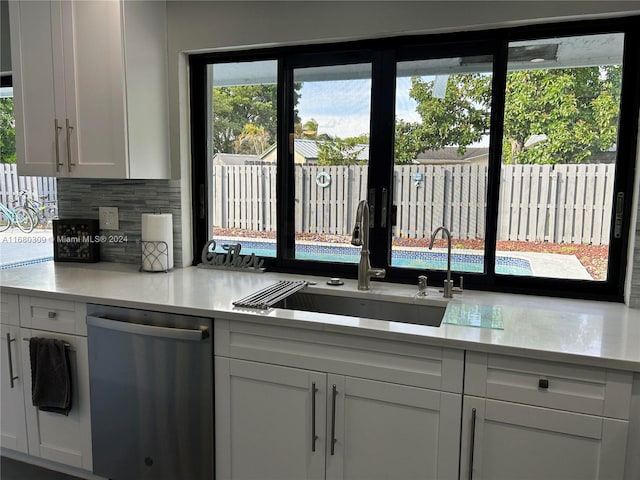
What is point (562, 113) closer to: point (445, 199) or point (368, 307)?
point (445, 199)

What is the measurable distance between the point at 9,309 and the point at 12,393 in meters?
0.41

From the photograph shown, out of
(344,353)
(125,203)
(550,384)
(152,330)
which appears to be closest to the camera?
(550,384)

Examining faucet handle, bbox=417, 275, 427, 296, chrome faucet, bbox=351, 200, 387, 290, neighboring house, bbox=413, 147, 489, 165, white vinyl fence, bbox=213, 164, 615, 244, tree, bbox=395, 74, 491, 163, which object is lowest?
faucet handle, bbox=417, 275, 427, 296

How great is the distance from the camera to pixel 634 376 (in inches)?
55.1

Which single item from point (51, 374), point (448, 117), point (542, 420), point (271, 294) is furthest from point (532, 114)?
point (51, 374)

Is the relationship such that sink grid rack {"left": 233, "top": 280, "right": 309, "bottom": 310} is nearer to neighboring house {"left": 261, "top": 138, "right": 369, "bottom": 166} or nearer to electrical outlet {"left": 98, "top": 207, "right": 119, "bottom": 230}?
neighboring house {"left": 261, "top": 138, "right": 369, "bottom": 166}

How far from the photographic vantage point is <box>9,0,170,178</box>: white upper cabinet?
2250mm

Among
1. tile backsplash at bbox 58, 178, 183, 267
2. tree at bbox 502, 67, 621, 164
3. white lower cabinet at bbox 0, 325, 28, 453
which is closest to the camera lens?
tree at bbox 502, 67, 621, 164

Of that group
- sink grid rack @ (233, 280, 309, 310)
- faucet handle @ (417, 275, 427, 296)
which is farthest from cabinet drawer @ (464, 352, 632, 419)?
sink grid rack @ (233, 280, 309, 310)

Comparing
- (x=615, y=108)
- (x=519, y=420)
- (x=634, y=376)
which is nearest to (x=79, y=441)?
(x=519, y=420)

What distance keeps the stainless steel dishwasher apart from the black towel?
5.1 inches

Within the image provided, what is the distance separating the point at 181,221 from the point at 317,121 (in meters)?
0.93

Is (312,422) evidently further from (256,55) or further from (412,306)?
(256,55)

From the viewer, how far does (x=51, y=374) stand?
83.0 inches
